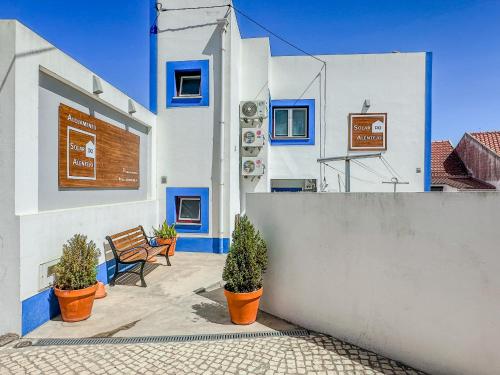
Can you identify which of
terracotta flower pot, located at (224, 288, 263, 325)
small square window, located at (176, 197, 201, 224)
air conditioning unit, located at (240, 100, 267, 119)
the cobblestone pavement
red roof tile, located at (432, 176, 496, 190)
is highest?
air conditioning unit, located at (240, 100, 267, 119)

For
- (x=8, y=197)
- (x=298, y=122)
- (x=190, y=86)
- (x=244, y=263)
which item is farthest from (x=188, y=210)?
(x=8, y=197)

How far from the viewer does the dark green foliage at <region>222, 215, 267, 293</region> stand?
13.7ft

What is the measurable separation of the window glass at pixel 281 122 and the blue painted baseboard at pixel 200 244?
4.52m

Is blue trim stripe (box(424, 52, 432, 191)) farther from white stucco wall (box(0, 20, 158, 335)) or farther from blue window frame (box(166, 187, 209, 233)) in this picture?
white stucco wall (box(0, 20, 158, 335))

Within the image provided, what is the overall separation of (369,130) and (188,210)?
274 inches

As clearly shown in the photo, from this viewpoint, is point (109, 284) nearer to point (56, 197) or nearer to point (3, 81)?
point (56, 197)

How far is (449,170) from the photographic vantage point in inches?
675

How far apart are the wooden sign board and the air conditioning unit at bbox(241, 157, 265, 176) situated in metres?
3.51

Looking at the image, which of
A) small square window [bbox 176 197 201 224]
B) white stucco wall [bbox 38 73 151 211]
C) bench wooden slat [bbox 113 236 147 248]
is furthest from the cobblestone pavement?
small square window [bbox 176 197 201 224]

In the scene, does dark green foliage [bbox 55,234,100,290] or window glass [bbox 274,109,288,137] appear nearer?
dark green foliage [bbox 55,234,100,290]

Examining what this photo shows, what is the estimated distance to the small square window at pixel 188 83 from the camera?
920cm

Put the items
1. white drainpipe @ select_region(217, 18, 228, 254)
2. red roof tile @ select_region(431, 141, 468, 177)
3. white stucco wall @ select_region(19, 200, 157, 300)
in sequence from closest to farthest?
white stucco wall @ select_region(19, 200, 157, 300) → white drainpipe @ select_region(217, 18, 228, 254) → red roof tile @ select_region(431, 141, 468, 177)

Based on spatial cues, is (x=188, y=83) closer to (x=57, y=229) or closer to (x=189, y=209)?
(x=189, y=209)

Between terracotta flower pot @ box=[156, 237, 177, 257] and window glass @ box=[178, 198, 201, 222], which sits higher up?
window glass @ box=[178, 198, 201, 222]
